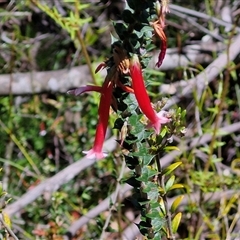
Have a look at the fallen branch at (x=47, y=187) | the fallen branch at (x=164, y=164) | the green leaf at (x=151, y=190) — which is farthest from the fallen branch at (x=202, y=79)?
the green leaf at (x=151, y=190)

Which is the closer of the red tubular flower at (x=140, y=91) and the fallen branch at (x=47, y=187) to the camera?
the red tubular flower at (x=140, y=91)

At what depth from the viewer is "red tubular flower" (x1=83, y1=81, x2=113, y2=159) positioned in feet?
3.02

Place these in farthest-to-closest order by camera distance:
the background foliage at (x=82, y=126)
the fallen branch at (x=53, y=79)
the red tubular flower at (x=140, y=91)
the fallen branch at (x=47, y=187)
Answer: the fallen branch at (x=53, y=79) < the background foliage at (x=82, y=126) < the fallen branch at (x=47, y=187) < the red tubular flower at (x=140, y=91)

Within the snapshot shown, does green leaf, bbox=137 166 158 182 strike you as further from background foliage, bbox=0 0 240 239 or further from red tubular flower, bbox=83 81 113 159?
background foliage, bbox=0 0 240 239

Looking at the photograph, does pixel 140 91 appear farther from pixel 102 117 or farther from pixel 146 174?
pixel 146 174

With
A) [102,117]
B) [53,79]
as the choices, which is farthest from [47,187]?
[102,117]

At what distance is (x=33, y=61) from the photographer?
10.5ft

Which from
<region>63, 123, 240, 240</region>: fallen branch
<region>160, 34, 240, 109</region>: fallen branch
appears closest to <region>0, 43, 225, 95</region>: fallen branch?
<region>160, 34, 240, 109</region>: fallen branch

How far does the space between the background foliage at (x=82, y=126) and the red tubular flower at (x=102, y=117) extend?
1158mm

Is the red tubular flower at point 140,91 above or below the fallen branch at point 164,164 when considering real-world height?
above

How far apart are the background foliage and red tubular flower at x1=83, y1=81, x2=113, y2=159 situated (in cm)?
116

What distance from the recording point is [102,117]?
1.00 meters

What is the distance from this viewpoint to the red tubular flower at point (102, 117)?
3.02 ft

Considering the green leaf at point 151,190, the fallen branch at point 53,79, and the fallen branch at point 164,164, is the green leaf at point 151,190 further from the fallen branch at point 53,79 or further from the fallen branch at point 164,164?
the fallen branch at point 53,79
